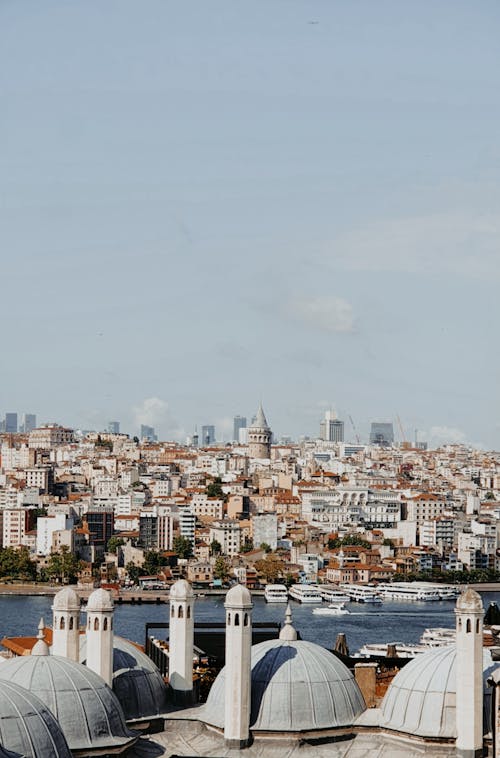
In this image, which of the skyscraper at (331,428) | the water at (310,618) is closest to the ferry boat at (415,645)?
the water at (310,618)

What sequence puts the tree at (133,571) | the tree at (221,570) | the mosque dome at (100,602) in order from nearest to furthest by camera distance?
the mosque dome at (100,602) < the tree at (133,571) < the tree at (221,570)

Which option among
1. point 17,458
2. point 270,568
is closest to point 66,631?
point 270,568

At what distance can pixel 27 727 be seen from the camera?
7680 mm

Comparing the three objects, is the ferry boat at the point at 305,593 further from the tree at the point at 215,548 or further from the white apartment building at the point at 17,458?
the white apartment building at the point at 17,458

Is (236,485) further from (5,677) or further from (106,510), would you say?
(5,677)

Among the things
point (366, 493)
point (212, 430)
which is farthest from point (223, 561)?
point (212, 430)

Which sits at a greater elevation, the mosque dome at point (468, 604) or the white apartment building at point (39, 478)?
the white apartment building at point (39, 478)

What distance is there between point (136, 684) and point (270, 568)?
1499 inches

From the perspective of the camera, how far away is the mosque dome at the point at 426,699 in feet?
30.3

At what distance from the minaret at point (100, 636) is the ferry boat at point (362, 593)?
111ft

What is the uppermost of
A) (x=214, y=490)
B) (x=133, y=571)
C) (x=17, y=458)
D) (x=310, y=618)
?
→ (x=17, y=458)

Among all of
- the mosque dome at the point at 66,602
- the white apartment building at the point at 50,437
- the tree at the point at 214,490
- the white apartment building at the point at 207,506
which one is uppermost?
the white apartment building at the point at 50,437

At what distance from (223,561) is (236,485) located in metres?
13.2

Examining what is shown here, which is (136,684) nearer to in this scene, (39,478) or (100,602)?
(100,602)
